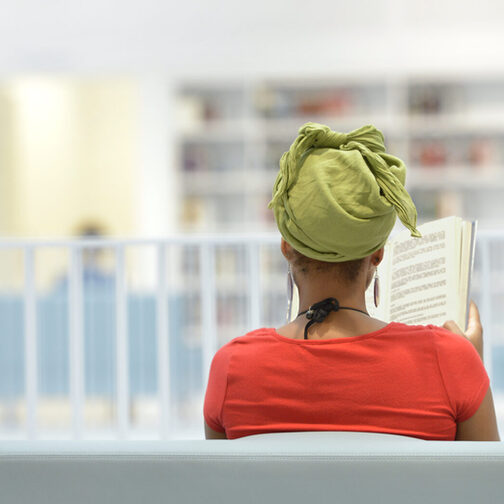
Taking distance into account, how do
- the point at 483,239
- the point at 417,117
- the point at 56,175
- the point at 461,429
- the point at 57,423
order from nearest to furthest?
1. the point at 461,429
2. the point at 483,239
3. the point at 57,423
4. the point at 417,117
5. the point at 56,175

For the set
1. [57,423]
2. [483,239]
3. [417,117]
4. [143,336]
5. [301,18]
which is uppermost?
[301,18]

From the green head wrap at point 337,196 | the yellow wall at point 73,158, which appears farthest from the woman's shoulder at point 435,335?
the yellow wall at point 73,158

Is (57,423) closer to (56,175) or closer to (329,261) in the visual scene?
(329,261)

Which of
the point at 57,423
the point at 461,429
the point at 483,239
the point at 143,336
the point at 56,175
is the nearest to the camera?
the point at 461,429

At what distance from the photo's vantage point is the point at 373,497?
78 cm

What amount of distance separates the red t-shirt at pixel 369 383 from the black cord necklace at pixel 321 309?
0.03 meters

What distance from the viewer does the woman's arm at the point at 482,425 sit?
94cm

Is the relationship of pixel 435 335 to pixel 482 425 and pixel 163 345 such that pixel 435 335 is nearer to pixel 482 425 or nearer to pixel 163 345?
pixel 482 425

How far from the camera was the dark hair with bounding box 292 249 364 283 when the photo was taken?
1.03 meters

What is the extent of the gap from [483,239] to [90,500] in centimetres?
135

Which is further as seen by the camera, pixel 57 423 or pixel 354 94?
pixel 354 94

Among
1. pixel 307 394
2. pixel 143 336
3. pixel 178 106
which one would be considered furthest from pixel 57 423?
pixel 178 106

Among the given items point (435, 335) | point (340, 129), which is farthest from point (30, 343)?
point (340, 129)

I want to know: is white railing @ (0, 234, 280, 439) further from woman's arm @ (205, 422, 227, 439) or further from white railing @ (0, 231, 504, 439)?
woman's arm @ (205, 422, 227, 439)
